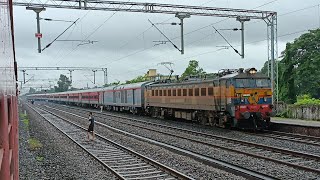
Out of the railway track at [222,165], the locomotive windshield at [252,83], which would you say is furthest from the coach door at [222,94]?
the railway track at [222,165]

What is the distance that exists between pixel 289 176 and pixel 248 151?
4134mm

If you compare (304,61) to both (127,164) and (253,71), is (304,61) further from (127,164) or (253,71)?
(127,164)

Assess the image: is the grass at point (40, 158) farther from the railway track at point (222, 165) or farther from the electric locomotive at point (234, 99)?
the electric locomotive at point (234, 99)

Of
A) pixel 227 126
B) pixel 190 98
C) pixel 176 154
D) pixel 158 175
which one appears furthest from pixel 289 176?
pixel 190 98

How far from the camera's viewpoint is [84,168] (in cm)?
1234

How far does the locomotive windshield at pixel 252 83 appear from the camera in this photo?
20609 millimetres

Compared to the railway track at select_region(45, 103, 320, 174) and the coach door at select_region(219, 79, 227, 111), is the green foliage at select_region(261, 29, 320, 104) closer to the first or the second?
the coach door at select_region(219, 79, 227, 111)

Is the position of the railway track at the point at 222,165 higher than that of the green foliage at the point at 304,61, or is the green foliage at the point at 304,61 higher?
the green foliage at the point at 304,61

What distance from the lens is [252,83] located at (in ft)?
69.3

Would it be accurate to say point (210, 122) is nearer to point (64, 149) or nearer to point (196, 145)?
point (196, 145)

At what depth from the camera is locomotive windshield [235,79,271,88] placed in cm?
2061

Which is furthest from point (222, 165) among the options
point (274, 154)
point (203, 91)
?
point (203, 91)

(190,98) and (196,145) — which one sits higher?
(190,98)

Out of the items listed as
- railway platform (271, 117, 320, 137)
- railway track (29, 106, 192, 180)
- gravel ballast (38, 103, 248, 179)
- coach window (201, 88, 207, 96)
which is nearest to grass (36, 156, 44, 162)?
railway track (29, 106, 192, 180)
